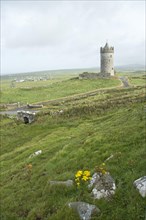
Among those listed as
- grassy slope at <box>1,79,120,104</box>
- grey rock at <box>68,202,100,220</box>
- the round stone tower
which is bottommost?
grey rock at <box>68,202,100,220</box>

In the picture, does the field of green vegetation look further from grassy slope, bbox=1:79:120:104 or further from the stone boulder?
grassy slope, bbox=1:79:120:104

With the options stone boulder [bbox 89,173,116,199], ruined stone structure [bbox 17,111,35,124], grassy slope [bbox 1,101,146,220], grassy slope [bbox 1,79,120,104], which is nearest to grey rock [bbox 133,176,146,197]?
grassy slope [bbox 1,101,146,220]

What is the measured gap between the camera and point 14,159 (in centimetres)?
2631

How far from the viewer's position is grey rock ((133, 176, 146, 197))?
36.9 feet

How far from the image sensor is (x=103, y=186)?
40.5 feet

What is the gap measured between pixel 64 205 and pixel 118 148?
6.40m

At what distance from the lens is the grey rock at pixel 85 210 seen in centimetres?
1110

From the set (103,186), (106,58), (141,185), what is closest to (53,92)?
(106,58)

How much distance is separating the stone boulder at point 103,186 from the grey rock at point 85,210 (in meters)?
0.81

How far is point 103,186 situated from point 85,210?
61.1 inches

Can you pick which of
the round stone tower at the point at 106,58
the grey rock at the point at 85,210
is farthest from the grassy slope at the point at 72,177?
the round stone tower at the point at 106,58

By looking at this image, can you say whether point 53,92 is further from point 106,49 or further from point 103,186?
point 103,186

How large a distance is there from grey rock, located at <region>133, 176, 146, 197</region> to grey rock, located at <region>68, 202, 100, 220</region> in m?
1.99

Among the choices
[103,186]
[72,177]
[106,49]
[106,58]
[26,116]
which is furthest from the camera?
[106,58]
